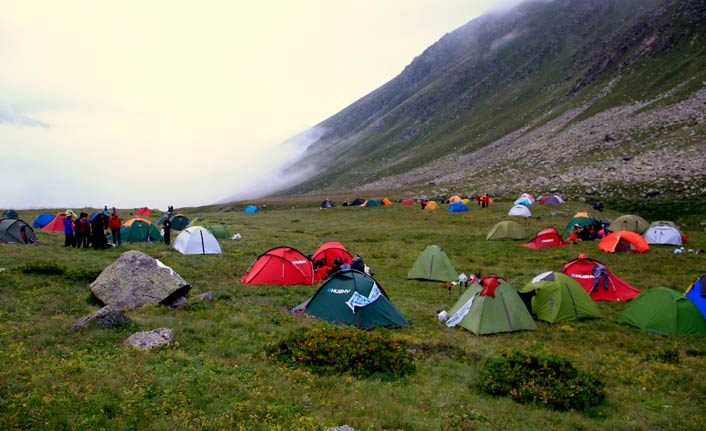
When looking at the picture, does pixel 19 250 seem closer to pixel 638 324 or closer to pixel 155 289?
pixel 155 289

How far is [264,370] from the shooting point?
10383 mm

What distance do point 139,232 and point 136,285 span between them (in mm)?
18031

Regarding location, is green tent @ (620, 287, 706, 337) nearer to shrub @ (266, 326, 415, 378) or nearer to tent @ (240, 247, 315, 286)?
shrub @ (266, 326, 415, 378)

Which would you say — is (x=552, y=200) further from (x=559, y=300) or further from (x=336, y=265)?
(x=559, y=300)

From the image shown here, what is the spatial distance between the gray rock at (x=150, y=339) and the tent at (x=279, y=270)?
9121mm

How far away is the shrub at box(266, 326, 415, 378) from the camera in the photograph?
35.9 ft

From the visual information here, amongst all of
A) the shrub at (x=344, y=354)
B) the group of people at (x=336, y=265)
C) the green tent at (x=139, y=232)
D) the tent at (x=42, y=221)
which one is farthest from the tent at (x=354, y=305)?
the tent at (x=42, y=221)

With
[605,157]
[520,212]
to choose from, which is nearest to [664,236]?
[520,212]

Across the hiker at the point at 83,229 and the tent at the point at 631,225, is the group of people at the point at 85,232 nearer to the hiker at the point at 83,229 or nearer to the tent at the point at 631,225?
the hiker at the point at 83,229

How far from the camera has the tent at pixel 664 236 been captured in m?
30.8

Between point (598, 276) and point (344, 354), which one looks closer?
point (344, 354)

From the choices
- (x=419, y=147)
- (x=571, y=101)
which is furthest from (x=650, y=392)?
(x=419, y=147)

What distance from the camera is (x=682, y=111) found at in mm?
71812

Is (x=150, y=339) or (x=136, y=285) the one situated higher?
(x=136, y=285)
